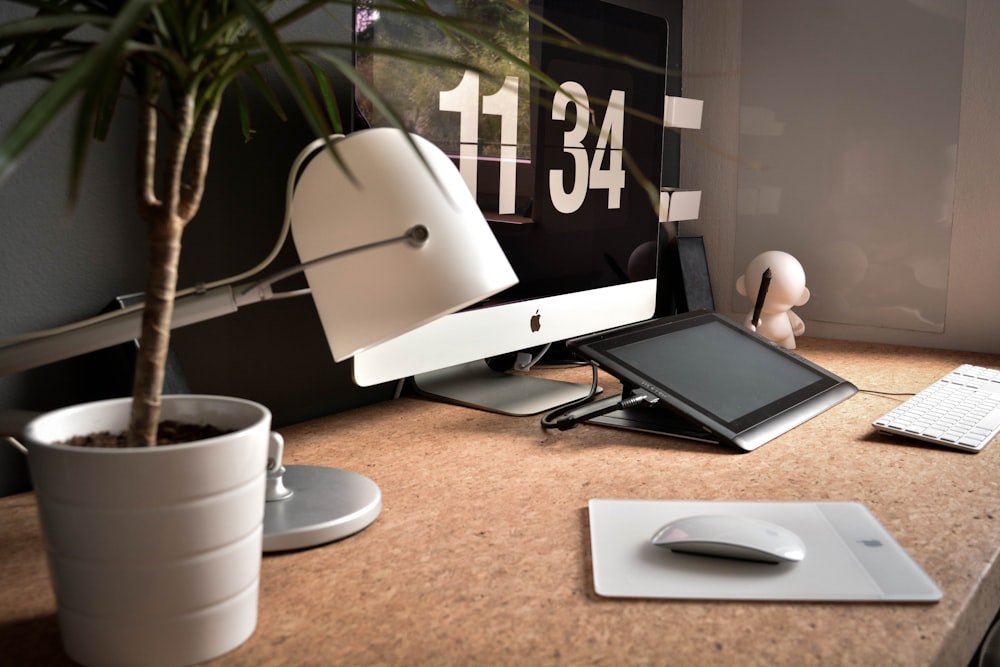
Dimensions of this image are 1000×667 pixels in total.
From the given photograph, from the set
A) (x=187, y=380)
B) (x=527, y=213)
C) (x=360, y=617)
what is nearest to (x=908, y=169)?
(x=527, y=213)

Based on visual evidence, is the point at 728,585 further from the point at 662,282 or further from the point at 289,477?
the point at 662,282

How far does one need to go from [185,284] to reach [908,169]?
1452 millimetres

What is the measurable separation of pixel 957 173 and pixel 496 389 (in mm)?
1089

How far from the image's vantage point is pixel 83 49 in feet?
1.87

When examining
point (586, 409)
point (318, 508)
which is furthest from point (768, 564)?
point (586, 409)

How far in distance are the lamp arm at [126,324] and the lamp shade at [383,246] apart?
1 cm

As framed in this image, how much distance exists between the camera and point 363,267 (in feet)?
2.60

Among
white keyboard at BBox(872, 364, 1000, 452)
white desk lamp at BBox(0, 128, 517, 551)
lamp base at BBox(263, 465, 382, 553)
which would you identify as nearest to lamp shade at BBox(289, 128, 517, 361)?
white desk lamp at BBox(0, 128, 517, 551)

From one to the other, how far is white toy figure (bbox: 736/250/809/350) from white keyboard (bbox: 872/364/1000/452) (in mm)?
378

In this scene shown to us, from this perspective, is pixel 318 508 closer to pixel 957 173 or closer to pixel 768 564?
pixel 768 564

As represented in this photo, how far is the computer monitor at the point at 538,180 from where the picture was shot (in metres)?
1.09

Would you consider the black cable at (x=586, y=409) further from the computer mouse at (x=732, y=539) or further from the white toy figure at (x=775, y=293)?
the white toy figure at (x=775, y=293)

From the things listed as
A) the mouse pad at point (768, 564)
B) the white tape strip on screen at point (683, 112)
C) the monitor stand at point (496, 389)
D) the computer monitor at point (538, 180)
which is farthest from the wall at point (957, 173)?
the mouse pad at point (768, 564)

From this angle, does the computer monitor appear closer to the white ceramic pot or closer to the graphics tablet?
the graphics tablet
